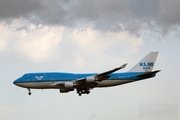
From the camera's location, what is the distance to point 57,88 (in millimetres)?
69375

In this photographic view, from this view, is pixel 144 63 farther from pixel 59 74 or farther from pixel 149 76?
pixel 59 74

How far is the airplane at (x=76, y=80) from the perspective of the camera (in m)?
67.1

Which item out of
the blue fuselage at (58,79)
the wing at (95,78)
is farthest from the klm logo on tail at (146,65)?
the wing at (95,78)

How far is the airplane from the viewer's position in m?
67.1

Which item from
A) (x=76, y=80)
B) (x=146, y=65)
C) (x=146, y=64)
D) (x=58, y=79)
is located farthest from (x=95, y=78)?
(x=146, y=64)

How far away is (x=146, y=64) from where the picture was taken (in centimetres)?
7519

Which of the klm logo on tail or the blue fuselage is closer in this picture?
the blue fuselage

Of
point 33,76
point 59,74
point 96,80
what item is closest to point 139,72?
point 96,80

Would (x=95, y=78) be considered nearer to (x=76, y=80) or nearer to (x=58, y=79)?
(x=76, y=80)

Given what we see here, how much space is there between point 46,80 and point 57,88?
9.53 feet

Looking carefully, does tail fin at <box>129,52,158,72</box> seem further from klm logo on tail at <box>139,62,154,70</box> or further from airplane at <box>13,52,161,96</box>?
airplane at <box>13,52,161,96</box>

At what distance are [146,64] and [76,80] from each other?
52.6 feet

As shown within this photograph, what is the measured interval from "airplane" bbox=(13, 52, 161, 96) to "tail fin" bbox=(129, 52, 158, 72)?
2194 millimetres

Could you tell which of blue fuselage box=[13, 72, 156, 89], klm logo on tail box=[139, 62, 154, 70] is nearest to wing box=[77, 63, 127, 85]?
blue fuselage box=[13, 72, 156, 89]
